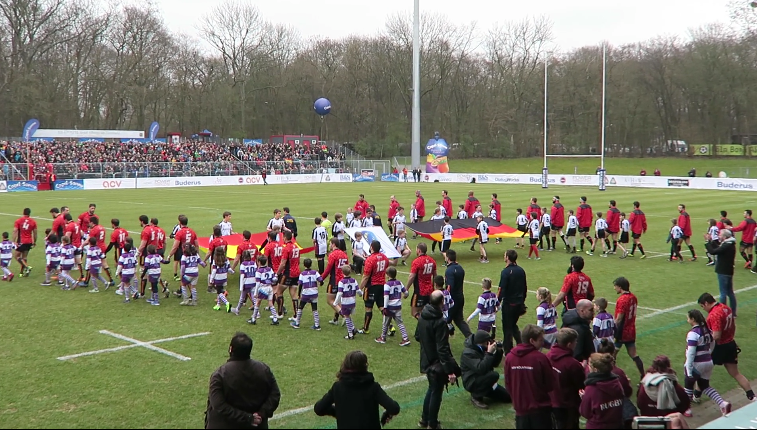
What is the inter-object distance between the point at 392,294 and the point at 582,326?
3695 mm

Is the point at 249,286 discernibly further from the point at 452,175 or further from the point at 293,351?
the point at 452,175

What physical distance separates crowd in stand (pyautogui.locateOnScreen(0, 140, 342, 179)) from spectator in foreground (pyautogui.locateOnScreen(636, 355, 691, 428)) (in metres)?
52.4

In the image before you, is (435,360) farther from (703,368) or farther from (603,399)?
(703,368)

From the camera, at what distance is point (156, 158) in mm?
60344

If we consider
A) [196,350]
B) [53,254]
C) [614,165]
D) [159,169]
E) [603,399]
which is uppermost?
[614,165]

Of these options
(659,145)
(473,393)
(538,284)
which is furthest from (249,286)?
(659,145)

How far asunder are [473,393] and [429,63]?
269ft

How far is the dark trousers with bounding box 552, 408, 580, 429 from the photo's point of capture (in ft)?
21.7

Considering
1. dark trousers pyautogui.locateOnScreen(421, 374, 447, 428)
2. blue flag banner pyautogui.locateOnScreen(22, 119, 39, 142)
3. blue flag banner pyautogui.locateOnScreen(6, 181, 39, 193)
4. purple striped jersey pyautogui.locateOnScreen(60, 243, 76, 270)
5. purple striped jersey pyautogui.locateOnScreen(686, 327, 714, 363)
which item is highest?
blue flag banner pyautogui.locateOnScreen(22, 119, 39, 142)

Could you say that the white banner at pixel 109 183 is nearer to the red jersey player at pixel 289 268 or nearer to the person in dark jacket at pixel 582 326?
the red jersey player at pixel 289 268

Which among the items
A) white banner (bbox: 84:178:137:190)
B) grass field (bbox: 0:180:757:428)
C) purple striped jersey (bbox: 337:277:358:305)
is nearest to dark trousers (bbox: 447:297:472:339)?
grass field (bbox: 0:180:757:428)

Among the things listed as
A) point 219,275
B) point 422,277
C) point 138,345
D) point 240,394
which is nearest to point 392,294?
point 422,277

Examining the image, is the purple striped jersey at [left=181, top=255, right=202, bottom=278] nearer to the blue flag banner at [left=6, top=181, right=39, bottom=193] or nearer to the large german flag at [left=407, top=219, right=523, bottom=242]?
the large german flag at [left=407, top=219, right=523, bottom=242]

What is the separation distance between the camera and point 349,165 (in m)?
73.1
